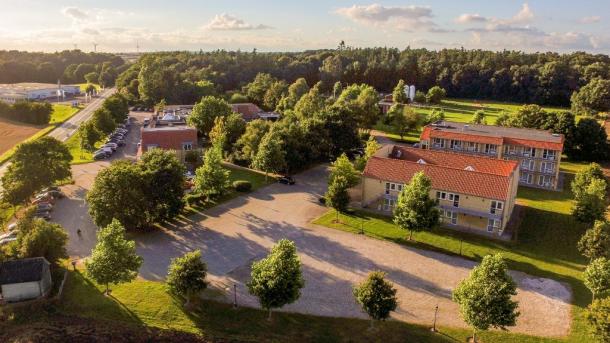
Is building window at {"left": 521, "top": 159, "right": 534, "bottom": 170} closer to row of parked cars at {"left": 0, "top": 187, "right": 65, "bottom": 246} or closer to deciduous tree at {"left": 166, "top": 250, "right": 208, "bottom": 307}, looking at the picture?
deciduous tree at {"left": 166, "top": 250, "right": 208, "bottom": 307}

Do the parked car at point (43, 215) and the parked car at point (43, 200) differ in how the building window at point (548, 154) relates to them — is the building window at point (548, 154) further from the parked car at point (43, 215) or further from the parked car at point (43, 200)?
the parked car at point (43, 200)

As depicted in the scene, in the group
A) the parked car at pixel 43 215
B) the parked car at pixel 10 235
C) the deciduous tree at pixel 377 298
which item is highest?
the deciduous tree at pixel 377 298

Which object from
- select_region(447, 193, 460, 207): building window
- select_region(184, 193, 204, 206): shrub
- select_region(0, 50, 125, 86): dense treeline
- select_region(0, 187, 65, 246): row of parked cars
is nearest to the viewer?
select_region(0, 187, 65, 246): row of parked cars

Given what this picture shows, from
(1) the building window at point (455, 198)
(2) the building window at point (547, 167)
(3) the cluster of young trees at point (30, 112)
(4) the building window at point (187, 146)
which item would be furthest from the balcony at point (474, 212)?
(3) the cluster of young trees at point (30, 112)

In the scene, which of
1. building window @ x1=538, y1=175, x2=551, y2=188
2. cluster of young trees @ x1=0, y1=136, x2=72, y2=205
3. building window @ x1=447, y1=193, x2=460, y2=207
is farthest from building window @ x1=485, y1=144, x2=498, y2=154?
cluster of young trees @ x1=0, y1=136, x2=72, y2=205

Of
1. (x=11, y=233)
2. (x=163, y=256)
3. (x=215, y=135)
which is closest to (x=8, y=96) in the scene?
(x=215, y=135)

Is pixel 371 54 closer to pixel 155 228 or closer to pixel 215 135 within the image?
pixel 215 135

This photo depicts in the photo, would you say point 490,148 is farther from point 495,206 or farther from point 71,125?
point 71,125
